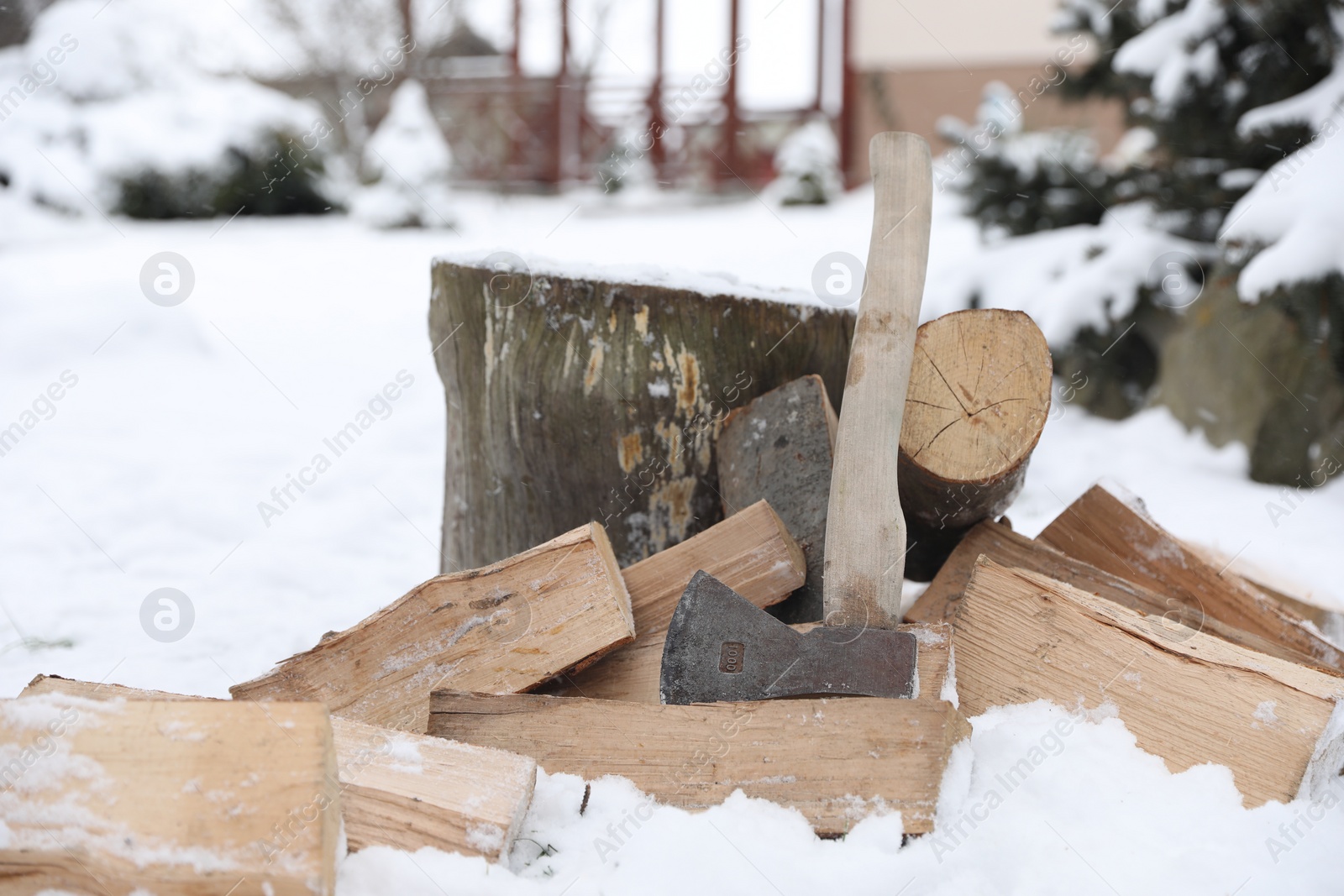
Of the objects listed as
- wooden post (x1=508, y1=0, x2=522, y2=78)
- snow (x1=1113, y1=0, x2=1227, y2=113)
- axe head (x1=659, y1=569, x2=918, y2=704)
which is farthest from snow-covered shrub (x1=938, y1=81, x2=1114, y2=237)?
wooden post (x1=508, y1=0, x2=522, y2=78)

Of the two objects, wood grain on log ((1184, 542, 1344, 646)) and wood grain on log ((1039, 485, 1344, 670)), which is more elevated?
wood grain on log ((1039, 485, 1344, 670))

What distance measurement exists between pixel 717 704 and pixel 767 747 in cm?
10

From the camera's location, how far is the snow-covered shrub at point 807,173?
11414 millimetres

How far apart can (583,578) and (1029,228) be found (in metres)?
4.59

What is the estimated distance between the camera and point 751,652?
5.41 ft

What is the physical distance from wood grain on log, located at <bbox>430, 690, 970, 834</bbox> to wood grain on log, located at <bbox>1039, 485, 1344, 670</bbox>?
0.75 meters

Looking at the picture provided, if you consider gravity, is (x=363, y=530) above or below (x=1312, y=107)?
below

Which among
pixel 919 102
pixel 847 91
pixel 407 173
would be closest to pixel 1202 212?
pixel 407 173

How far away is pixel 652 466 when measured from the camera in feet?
7.19

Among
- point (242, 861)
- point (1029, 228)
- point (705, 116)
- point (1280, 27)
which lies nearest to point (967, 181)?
point (1029, 228)

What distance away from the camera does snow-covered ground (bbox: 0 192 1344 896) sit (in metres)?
1.43

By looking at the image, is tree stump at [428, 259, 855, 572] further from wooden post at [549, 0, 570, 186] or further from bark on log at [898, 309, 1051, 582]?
wooden post at [549, 0, 570, 186]

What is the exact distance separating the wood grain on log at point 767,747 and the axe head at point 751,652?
6 centimetres

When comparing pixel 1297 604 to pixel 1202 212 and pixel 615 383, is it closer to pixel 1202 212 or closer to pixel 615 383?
pixel 615 383
